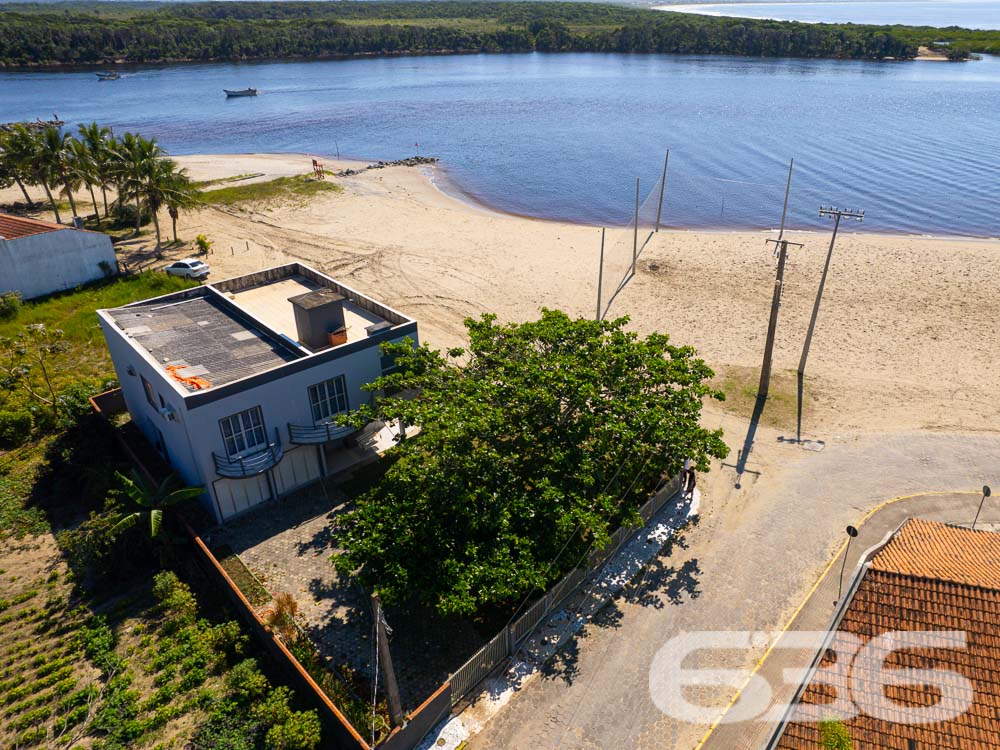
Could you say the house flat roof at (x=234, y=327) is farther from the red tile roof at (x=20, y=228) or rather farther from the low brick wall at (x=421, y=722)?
the red tile roof at (x=20, y=228)

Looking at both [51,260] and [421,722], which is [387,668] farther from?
[51,260]

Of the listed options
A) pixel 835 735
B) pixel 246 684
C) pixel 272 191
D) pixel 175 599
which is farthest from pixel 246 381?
pixel 272 191

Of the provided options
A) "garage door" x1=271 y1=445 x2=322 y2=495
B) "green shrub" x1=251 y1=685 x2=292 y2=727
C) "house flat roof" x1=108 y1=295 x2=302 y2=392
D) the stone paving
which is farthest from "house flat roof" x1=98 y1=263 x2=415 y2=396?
"green shrub" x1=251 y1=685 x2=292 y2=727

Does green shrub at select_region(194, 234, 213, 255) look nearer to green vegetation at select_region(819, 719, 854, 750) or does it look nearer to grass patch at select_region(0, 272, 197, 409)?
grass patch at select_region(0, 272, 197, 409)

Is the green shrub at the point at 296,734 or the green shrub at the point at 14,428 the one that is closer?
the green shrub at the point at 296,734

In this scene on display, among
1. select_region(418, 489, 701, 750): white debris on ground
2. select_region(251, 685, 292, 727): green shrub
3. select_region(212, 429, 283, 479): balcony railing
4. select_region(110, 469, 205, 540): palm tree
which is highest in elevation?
select_region(212, 429, 283, 479): balcony railing

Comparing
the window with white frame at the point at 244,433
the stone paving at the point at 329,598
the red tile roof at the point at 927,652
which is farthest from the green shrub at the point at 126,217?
the red tile roof at the point at 927,652

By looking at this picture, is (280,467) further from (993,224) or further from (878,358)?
(993,224)
